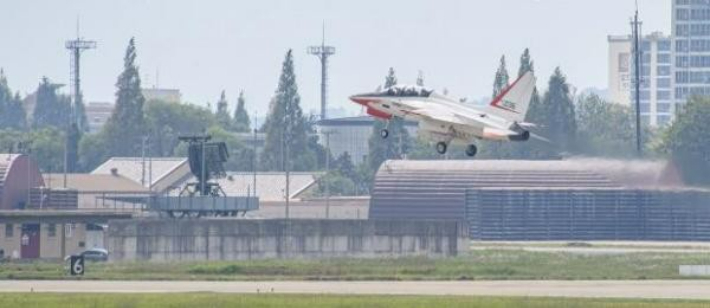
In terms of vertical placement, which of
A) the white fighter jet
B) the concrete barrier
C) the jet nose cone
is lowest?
the concrete barrier

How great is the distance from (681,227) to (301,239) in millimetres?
39609

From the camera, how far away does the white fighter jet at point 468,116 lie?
125188 mm

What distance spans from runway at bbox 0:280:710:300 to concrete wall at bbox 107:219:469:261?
31025mm

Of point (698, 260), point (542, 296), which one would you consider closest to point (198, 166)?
point (698, 260)

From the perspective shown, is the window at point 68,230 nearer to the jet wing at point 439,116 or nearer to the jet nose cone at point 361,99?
the jet nose cone at point 361,99

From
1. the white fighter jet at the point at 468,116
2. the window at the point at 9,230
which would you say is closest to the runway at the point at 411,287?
the white fighter jet at the point at 468,116

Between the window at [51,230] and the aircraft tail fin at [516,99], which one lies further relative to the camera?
the window at [51,230]

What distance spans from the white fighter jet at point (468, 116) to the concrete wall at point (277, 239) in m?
33.9

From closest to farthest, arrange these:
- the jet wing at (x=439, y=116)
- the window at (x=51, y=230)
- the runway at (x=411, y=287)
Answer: the runway at (x=411, y=287) < the jet wing at (x=439, y=116) < the window at (x=51, y=230)

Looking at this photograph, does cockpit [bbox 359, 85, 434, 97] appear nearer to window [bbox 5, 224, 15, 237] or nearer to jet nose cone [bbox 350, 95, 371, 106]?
jet nose cone [bbox 350, 95, 371, 106]

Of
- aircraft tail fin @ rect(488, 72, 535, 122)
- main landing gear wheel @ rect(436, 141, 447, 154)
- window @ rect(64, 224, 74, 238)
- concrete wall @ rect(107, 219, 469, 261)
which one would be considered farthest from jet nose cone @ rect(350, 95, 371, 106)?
window @ rect(64, 224, 74, 238)

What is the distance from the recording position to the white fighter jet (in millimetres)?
125188

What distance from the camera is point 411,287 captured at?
12506cm

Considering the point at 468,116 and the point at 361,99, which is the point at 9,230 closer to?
the point at 361,99
